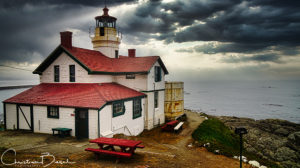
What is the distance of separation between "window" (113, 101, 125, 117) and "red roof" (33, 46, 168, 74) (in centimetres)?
384

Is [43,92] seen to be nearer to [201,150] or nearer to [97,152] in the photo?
[97,152]

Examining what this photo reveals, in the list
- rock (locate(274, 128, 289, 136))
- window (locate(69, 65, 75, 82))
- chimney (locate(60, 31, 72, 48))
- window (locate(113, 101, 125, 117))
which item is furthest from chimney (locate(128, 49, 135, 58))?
rock (locate(274, 128, 289, 136))

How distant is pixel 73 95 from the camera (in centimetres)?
1562

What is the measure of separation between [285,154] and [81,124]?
1934 cm

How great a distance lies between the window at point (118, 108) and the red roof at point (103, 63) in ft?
12.6

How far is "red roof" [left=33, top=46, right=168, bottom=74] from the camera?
17.6 metres

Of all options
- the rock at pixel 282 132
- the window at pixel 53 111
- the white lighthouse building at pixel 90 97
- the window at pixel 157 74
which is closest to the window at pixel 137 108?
the white lighthouse building at pixel 90 97

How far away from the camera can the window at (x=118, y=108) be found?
15493mm

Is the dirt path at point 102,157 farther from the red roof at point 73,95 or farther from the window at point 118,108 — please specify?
the window at point 118,108

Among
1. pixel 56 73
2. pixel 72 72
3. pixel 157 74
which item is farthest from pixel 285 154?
pixel 56 73

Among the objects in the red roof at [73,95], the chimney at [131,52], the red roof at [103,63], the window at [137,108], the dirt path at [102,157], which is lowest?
the dirt path at [102,157]

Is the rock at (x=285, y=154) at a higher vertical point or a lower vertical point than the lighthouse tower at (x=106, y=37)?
lower
